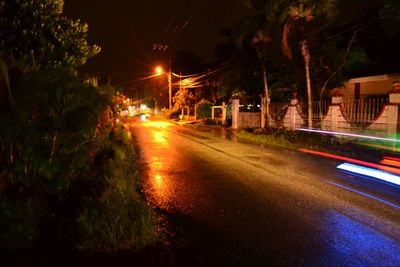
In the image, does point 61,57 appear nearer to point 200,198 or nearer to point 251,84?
point 200,198

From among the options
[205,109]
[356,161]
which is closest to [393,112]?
[356,161]

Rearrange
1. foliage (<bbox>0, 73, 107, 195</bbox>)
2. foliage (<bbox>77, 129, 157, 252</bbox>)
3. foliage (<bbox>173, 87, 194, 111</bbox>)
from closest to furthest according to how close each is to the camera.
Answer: foliage (<bbox>77, 129, 157, 252</bbox>)
foliage (<bbox>0, 73, 107, 195</bbox>)
foliage (<bbox>173, 87, 194, 111</bbox>)

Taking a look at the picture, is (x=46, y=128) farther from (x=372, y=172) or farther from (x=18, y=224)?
(x=372, y=172)

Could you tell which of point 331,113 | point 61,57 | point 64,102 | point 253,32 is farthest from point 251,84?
point 64,102

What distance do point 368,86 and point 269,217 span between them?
56.4 ft

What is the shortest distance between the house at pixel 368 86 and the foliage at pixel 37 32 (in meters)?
15.7

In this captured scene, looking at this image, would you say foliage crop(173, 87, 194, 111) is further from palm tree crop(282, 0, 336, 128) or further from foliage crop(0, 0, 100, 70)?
foliage crop(0, 0, 100, 70)

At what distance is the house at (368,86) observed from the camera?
18.8 meters

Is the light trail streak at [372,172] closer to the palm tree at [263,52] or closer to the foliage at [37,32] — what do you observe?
the foliage at [37,32]

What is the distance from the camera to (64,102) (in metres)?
5.42

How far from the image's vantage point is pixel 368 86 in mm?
20734

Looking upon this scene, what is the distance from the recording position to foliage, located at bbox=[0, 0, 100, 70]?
781 centimetres

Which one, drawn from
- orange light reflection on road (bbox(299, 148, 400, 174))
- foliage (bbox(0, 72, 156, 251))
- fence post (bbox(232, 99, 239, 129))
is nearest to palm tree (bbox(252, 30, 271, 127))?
fence post (bbox(232, 99, 239, 129))

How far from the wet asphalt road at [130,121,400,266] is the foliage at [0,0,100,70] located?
3625 millimetres
